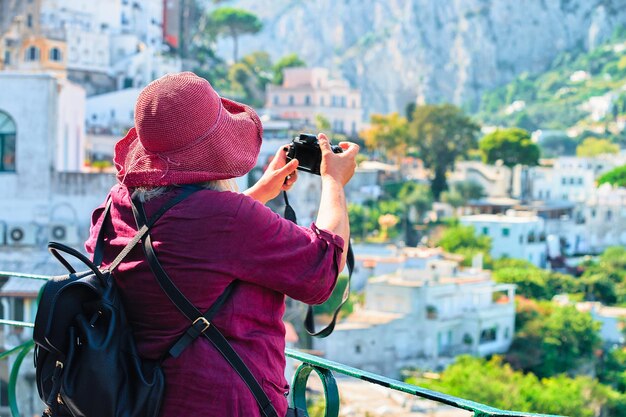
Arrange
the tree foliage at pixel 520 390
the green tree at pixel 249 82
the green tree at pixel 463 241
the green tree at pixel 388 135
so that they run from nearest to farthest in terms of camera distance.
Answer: the tree foliage at pixel 520 390, the green tree at pixel 463 241, the green tree at pixel 388 135, the green tree at pixel 249 82

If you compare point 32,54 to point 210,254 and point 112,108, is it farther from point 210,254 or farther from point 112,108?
point 210,254

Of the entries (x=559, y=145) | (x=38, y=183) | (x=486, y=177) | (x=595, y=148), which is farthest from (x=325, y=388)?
(x=559, y=145)

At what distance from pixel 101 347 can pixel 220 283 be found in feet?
1.01

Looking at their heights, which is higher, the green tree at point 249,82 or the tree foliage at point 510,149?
the green tree at point 249,82

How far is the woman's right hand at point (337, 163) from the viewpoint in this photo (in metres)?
3.05

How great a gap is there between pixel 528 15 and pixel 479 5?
507 cm

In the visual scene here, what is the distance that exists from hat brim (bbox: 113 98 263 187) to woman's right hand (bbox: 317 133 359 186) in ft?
0.72

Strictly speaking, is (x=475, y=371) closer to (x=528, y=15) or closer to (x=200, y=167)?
(x=200, y=167)

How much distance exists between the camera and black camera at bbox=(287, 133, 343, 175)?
3.16 m

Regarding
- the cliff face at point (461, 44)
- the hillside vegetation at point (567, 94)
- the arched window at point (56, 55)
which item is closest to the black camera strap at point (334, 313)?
the arched window at point (56, 55)

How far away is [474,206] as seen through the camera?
189 feet

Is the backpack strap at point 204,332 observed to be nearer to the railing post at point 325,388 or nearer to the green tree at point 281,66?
the railing post at point 325,388

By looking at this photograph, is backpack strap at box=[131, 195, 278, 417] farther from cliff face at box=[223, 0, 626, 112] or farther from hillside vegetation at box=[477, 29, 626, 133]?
cliff face at box=[223, 0, 626, 112]

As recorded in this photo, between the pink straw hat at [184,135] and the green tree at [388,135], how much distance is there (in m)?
55.0
